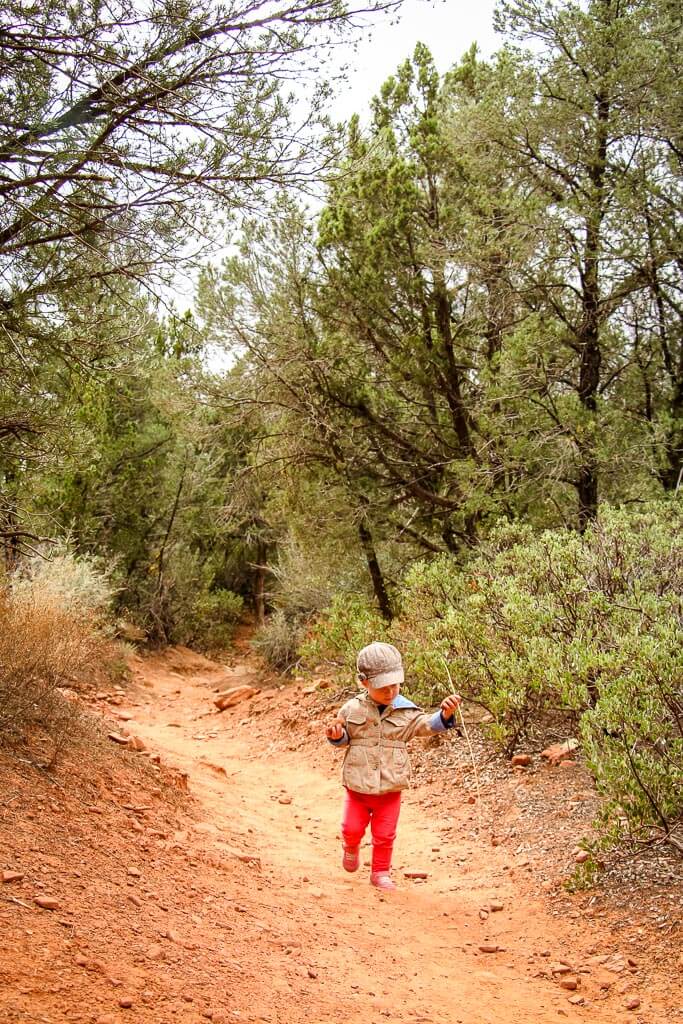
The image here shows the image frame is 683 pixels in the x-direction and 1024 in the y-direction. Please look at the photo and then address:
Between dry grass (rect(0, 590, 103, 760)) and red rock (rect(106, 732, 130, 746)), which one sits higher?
dry grass (rect(0, 590, 103, 760))

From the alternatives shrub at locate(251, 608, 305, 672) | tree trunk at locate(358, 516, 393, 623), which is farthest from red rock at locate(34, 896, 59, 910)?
shrub at locate(251, 608, 305, 672)

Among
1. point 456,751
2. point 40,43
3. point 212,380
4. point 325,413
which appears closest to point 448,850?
point 456,751

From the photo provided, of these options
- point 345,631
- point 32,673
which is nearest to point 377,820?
point 32,673

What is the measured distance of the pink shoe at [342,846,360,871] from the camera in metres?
5.25

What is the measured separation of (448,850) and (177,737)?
5488mm

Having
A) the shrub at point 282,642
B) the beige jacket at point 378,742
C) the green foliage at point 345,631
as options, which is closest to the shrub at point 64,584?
the shrub at point 282,642

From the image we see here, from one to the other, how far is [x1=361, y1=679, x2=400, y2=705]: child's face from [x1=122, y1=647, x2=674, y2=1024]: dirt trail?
113 cm

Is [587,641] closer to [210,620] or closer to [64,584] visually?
[64,584]

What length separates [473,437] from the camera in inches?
428

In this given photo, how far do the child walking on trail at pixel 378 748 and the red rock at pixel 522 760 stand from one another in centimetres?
234

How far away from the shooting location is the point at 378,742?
5105 mm

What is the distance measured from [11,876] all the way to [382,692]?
2.32 m

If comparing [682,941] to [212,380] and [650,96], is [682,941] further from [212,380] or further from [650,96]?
[212,380]

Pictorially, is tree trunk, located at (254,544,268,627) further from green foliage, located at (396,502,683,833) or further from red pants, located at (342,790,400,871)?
red pants, located at (342,790,400,871)
